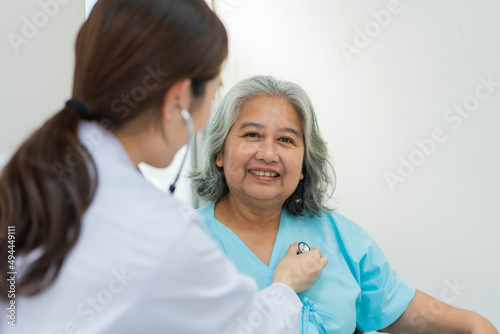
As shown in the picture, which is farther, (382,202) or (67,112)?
(382,202)

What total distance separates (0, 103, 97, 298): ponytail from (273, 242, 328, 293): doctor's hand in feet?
2.14

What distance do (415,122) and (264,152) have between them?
75 centimetres

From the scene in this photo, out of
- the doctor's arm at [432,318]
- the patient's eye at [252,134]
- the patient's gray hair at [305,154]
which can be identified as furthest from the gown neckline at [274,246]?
the doctor's arm at [432,318]

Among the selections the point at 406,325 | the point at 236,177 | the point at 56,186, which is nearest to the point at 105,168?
the point at 56,186

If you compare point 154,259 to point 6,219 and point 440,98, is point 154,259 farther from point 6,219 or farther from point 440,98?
point 440,98

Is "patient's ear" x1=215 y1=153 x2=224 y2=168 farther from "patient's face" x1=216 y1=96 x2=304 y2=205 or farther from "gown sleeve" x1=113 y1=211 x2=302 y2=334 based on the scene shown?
"gown sleeve" x1=113 y1=211 x2=302 y2=334

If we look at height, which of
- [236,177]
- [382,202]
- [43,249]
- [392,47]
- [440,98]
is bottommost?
[382,202]

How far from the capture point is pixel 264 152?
4.50ft

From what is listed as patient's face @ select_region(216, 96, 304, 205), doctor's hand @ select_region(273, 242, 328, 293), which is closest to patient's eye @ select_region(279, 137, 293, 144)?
patient's face @ select_region(216, 96, 304, 205)

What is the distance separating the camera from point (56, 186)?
67 centimetres

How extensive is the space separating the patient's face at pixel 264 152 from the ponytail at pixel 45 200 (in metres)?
0.72

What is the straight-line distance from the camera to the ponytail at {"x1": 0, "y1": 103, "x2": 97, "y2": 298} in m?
0.66

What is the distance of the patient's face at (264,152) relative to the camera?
4.53 ft

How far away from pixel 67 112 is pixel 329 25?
1.48 meters
